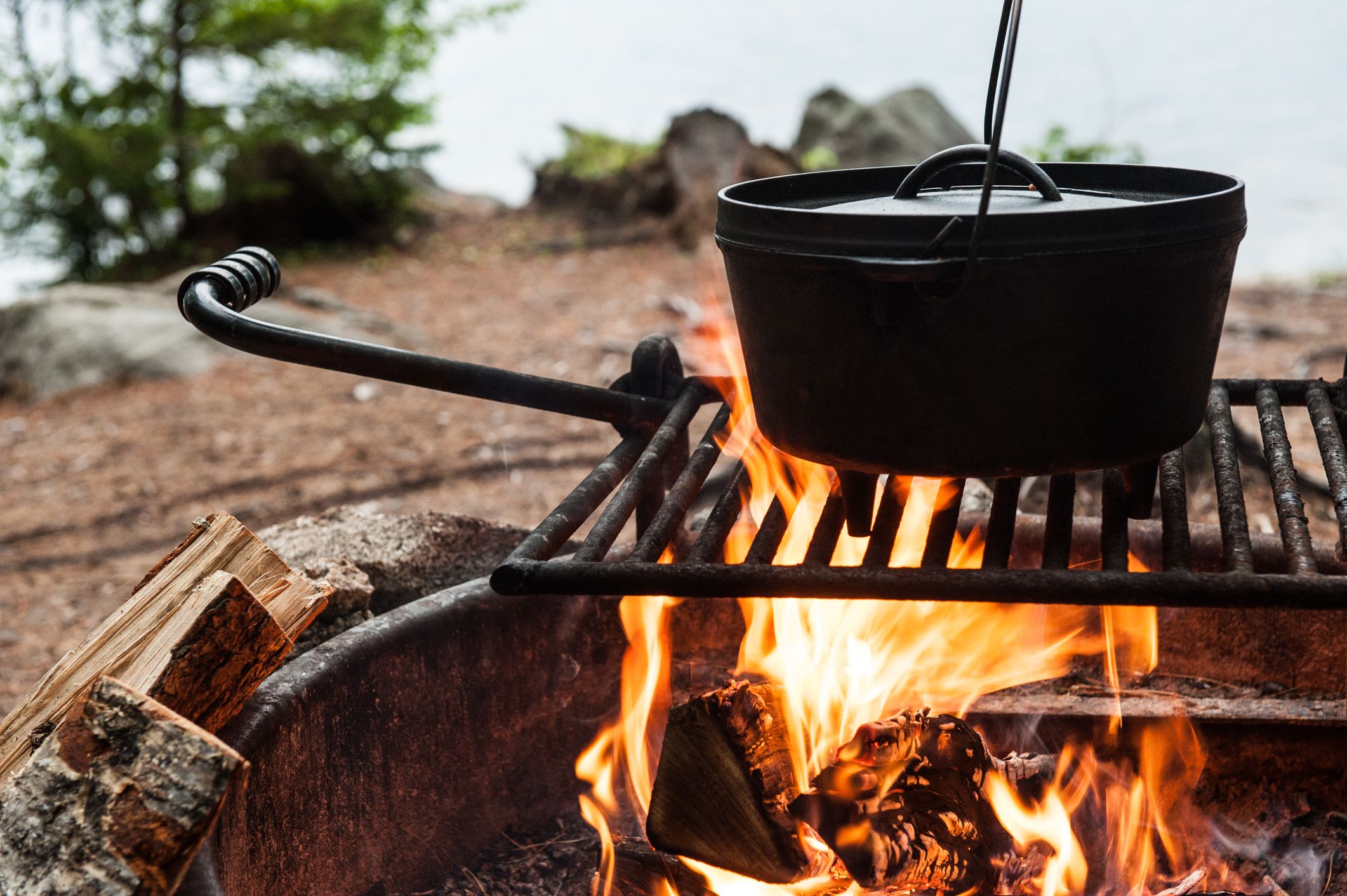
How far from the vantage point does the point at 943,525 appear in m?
1.48

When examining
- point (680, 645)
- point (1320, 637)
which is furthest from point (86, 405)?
point (1320, 637)

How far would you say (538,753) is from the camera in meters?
1.92

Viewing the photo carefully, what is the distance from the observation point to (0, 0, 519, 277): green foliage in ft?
24.4

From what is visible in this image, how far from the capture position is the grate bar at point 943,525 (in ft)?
4.53

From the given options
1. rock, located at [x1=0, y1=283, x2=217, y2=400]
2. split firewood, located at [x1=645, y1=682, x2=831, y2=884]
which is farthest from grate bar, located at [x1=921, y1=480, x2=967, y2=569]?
rock, located at [x1=0, y1=283, x2=217, y2=400]

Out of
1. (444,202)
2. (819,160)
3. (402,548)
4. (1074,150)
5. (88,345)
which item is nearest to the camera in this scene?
(402,548)

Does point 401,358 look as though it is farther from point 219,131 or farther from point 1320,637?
point 219,131

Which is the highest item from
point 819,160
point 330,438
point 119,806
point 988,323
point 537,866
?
point 988,323

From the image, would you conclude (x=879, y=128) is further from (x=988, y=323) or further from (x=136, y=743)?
(x=136, y=743)

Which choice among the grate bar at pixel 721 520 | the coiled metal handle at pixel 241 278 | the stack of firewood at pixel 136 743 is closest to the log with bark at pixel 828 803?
the grate bar at pixel 721 520

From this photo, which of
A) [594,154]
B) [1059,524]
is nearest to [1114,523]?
[1059,524]

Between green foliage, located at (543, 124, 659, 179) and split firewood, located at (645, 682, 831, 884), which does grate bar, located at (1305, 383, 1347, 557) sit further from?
green foliage, located at (543, 124, 659, 179)

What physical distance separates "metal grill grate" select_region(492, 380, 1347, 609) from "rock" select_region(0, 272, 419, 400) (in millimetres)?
4472

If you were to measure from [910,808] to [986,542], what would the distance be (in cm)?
41
